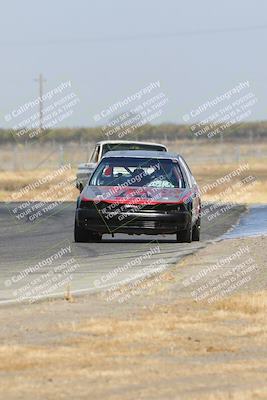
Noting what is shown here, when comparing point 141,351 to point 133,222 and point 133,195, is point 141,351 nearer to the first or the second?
point 133,222

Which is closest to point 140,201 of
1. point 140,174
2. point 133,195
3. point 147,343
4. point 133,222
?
point 133,195

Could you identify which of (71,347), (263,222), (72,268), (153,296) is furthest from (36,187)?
(71,347)

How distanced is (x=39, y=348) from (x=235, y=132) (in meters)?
119

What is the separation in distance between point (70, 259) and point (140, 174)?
390 centimetres

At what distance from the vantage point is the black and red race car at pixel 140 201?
21906 millimetres

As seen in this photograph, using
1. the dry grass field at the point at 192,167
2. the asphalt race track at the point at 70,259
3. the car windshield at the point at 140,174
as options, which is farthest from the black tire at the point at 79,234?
the dry grass field at the point at 192,167

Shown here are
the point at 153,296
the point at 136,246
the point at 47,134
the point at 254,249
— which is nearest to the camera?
the point at 153,296

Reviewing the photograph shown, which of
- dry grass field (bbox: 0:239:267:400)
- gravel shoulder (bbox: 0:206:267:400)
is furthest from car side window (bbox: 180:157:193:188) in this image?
dry grass field (bbox: 0:239:267:400)

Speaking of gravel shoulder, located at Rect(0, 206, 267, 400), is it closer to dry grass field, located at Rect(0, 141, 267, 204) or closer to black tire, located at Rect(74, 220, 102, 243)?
black tire, located at Rect(74, 220, 102, 243)

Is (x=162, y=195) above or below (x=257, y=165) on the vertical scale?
above

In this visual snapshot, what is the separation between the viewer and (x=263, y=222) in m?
29.0

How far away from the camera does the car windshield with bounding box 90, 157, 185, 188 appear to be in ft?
74.9

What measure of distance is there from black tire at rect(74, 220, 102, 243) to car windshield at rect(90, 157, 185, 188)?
2.92 feet

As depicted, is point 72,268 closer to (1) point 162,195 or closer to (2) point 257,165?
(1) point 162,195
